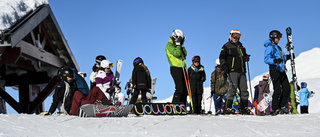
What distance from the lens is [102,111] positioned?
784 cm

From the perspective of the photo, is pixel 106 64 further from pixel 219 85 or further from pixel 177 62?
pixel 219 85

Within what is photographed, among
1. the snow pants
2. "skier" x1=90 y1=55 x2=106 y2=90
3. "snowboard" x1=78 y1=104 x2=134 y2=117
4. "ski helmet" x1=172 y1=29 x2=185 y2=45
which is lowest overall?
"snowboard" x1=78 y1=104 x2=134 y2=117

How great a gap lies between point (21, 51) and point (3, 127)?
27.8 ft

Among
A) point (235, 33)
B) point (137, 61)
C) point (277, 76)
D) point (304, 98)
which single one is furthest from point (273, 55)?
point (304, 98)

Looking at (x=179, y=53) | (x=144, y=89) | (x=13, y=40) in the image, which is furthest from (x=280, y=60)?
(x=13, y=40)

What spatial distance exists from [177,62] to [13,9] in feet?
22.1

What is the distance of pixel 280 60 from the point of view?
27.8ft

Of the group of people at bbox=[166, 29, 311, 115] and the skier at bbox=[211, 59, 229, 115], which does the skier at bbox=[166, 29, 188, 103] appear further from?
the skier at bbox=[211, 59, 229, 115]

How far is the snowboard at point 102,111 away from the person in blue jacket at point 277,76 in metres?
2.74

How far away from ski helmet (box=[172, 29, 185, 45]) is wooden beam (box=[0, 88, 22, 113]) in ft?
32.5

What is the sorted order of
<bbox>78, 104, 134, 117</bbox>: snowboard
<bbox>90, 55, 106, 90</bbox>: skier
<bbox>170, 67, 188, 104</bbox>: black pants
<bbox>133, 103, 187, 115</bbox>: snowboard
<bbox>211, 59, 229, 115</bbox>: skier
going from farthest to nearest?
<bbox>211, 59, 229, 115</bbox>: skier → <bbox>90, 55, 106, 90</bbox>: skier → <bbox>170, 67, 188, 104</bbox>: black pants → <bbox>133, 103, 187, 115</bbox>: snowboard → <bbox>78, 104, 134, 117</bbox>: snowboard

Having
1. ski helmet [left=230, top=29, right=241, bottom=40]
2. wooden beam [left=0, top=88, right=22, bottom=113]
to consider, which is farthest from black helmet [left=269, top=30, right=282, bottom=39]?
wooden beam [left=0, top=88, right=22, bottom=113]

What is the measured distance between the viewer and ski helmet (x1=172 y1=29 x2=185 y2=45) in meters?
9.01

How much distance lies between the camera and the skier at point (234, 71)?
8547mm
